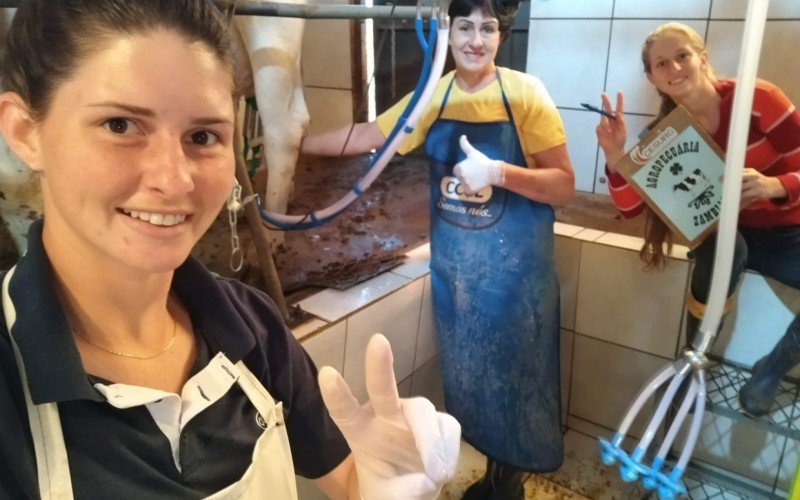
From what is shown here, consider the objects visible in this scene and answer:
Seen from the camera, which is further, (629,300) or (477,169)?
(629,300)

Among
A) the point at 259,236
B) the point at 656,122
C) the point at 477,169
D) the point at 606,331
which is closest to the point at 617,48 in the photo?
the point at 656,122

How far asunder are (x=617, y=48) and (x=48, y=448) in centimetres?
136

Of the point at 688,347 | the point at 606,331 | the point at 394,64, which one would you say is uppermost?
the point at 394,64

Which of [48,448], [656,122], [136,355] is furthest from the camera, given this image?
[656,122]

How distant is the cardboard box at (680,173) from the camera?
1.04 m

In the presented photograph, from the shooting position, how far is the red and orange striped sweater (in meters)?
0.99

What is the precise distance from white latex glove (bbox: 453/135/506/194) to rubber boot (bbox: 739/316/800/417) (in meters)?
0.60

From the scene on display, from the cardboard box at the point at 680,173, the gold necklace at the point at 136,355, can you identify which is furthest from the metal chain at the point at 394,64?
the gold necklace at the point at 136,355

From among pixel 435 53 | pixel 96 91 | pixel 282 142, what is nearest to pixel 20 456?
pixel 96 91

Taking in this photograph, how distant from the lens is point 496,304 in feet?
3.93

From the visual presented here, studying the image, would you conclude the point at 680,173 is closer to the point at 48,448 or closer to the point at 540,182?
the point at 540,182

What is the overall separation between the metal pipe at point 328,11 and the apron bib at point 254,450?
0.51m

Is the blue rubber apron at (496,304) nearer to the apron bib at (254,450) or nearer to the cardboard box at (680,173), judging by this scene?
the cardboard box at (680,173)

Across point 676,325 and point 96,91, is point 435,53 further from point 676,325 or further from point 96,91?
point 676,325
